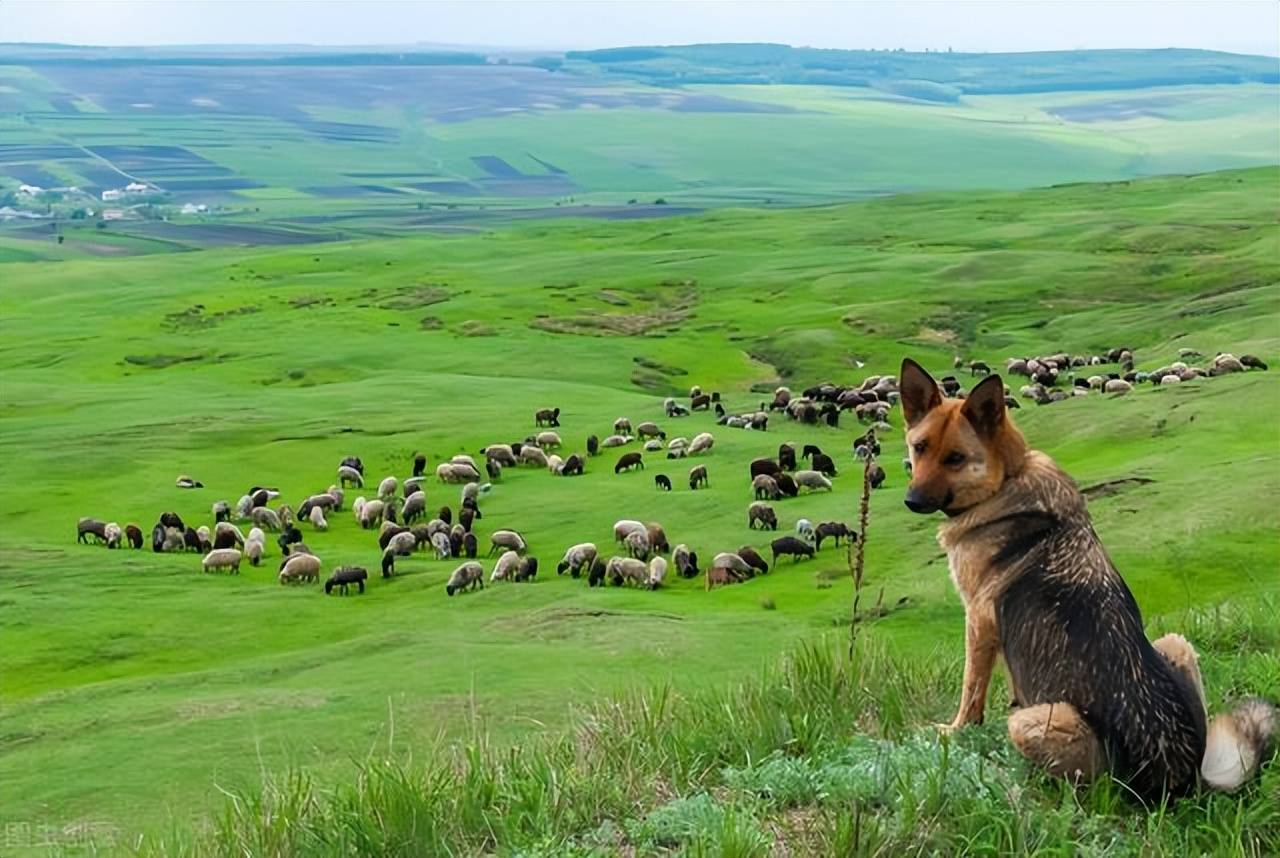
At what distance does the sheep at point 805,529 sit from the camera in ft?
91.9

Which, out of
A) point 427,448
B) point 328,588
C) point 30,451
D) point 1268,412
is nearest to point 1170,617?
point 1268,412

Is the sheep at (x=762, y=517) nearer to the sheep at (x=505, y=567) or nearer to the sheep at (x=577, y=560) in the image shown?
the sheep at (x=577, y=560)

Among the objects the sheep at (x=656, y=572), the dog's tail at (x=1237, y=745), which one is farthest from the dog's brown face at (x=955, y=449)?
the sheep at (x=656, y=572)

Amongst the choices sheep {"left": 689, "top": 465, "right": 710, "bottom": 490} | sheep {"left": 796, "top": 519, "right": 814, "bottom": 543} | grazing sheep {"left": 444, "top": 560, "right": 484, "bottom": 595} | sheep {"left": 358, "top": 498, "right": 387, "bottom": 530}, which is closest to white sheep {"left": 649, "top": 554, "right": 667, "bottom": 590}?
sheep {"left": 796, "top": 519, "right": 814, "bottom": 543}

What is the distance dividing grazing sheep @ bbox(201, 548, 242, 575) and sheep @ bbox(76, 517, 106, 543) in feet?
15.8

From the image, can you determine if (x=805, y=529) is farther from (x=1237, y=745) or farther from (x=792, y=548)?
(x=1237, y=745)

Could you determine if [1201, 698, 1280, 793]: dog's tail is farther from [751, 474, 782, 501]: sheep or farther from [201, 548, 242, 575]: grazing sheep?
[201, 548, 242, 575]: grazing sheep

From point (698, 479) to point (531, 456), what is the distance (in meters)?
6.74

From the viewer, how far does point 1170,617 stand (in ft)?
37.3

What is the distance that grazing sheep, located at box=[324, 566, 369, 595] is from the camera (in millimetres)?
28078

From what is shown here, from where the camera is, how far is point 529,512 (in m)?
34.6

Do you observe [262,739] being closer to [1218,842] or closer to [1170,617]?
[1170,617]

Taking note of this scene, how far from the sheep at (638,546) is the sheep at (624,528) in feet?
1.33

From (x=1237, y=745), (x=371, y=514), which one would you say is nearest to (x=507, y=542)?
(x=371, y=514)
